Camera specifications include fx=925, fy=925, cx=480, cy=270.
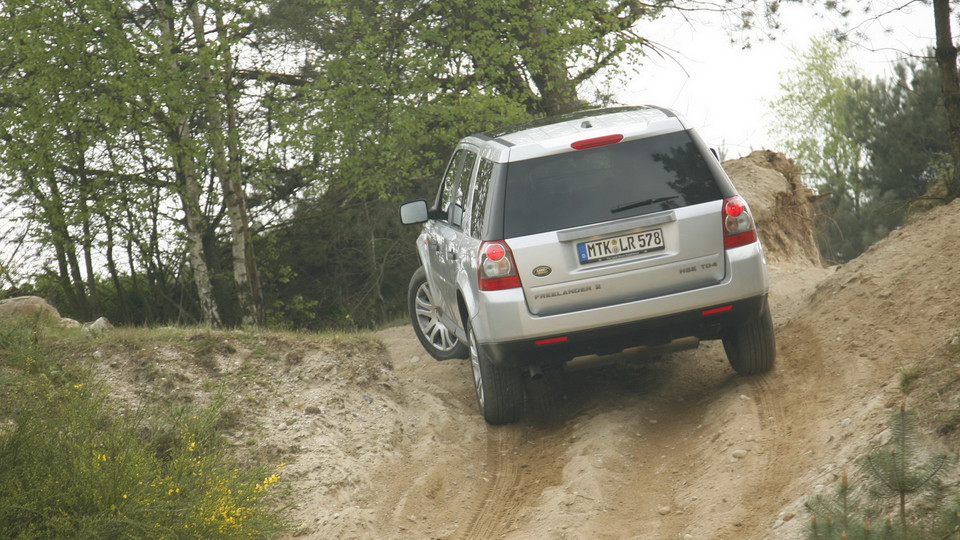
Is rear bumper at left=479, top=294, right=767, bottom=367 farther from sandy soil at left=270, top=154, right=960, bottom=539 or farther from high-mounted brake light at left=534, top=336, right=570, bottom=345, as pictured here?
sandy soil at left=270, top=154, right=960, bottom=539

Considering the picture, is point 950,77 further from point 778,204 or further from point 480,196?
point 480,196

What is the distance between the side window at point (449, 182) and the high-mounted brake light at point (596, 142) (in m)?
2.04

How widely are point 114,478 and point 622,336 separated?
3277 millimetres

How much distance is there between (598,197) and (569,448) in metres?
1.78

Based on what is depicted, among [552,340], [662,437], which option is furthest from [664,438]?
[552,340]

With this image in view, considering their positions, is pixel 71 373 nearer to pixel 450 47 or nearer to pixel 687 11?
pixel 450 47

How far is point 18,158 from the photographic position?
51.6 ft

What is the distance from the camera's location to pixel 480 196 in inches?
269

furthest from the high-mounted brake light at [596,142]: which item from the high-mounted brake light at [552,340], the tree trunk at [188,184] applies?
the tree trunk at [188,184]

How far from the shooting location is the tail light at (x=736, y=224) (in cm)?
626

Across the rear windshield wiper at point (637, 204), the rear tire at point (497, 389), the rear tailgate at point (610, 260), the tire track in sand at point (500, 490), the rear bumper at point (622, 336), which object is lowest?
the tire track in sand at point (500, 490)

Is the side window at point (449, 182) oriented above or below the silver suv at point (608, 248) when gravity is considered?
above

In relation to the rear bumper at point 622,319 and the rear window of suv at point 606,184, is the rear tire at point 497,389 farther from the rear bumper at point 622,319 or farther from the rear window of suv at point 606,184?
the rear window of suv at point 606,184

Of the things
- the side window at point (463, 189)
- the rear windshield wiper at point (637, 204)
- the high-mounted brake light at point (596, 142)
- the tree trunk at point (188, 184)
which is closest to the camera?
the rear windshield wiper at point (637, 204)
